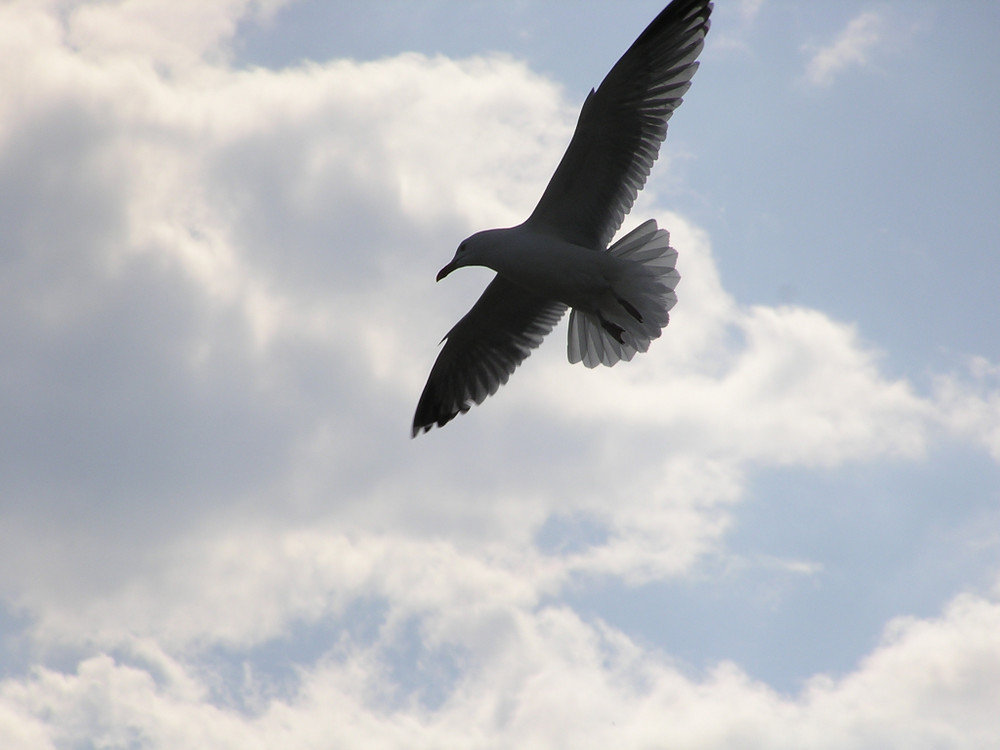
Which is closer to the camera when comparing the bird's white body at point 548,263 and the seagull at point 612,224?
the seagull at point 612,224

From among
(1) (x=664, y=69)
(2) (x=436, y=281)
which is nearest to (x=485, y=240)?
(2) (x=436, y=281)

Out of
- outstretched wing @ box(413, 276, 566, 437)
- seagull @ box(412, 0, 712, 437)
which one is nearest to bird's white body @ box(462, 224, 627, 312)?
seagull @ box(412, 0, 712, 437)

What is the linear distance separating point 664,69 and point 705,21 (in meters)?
0.51

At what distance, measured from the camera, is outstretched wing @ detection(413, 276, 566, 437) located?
1126cm

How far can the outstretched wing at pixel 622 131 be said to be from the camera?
927 cm

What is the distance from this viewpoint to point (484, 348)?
11664 mm

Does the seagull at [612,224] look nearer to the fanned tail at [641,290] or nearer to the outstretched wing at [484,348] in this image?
the fanned tail at [641,290]

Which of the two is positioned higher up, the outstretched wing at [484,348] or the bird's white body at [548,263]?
the outstretched wing at [484,348]

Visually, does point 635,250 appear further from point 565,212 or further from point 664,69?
point 664,69

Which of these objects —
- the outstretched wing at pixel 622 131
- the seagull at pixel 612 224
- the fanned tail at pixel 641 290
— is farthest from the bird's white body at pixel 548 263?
the outstretched wing at pixel 622 131

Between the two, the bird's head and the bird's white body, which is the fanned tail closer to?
the bird's white body

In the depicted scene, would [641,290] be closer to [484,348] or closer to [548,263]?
[548,263]

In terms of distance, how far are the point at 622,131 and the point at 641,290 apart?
140 cm

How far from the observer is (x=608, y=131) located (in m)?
9.62
